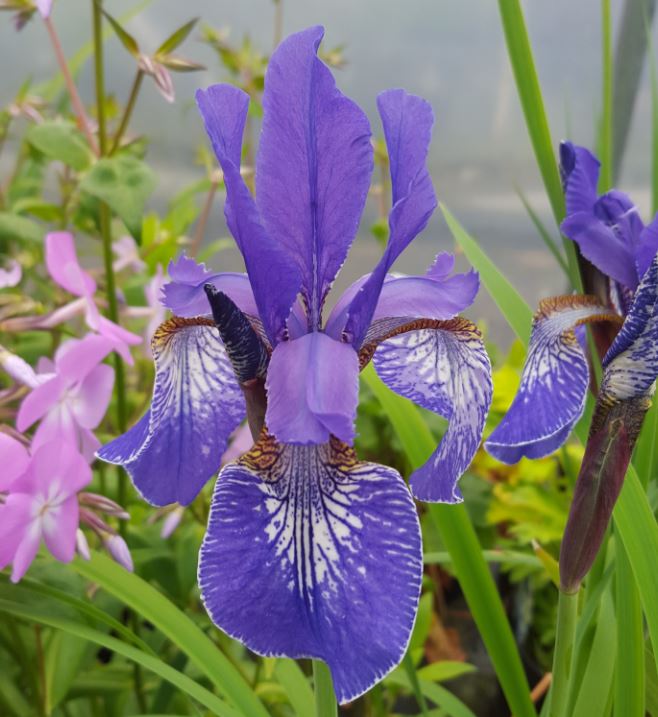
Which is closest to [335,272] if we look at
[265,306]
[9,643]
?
[265,306]

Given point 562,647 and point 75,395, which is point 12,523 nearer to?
point 75,395

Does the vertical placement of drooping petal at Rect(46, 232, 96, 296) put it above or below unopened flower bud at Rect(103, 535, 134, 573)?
above

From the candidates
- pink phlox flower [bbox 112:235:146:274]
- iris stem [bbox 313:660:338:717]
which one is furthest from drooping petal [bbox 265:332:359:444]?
pink phlox flower [bbox 112:235:146:274]

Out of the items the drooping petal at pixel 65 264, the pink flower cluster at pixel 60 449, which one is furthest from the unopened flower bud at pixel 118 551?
the drooping petal at pixel 65 264

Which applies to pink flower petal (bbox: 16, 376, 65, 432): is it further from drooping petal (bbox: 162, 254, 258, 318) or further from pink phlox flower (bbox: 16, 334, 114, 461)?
drooping petal (bbox: 162, 254, 258, 318)

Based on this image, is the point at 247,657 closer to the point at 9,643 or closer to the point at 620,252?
the point at 9,643

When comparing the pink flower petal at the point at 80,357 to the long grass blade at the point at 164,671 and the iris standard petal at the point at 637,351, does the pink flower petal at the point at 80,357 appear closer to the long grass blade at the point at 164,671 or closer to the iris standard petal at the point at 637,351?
the long grass blade at the point at 164,671
